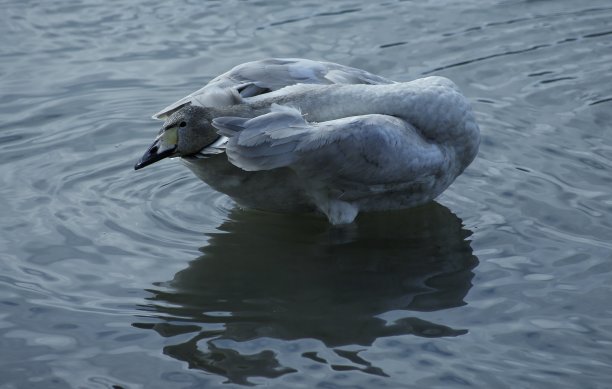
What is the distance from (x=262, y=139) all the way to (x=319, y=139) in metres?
0.34

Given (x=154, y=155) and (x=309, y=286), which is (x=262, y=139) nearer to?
(x=154, y=155)

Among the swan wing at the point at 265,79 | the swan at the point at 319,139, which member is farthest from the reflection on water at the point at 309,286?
the swan wing at the point at 265,79

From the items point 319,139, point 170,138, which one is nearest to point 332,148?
point 319,139

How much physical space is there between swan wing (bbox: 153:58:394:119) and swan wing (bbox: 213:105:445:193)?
0.43m

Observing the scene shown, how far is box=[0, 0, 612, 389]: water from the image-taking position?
571 centimetres

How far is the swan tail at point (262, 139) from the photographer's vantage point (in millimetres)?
6477

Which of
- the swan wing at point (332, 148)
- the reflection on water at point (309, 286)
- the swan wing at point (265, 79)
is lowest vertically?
the reflection on water at point (309, 286)

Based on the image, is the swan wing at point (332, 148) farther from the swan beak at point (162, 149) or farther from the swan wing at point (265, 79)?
the swan wing at point (265, 79)

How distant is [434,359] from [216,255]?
1.87 meters

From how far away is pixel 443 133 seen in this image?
Answer: 7.13 m

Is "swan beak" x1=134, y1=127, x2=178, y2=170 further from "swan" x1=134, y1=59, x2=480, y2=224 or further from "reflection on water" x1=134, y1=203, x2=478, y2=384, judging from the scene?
"reflection on water" x1=134, y1=203, x2=478, y2=384

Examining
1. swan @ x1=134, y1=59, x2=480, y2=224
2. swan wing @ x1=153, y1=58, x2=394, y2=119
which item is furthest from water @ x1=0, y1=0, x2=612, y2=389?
swan wing @ x1=153, y1=58, x2=394, y2=119

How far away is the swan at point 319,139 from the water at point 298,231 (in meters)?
0.33

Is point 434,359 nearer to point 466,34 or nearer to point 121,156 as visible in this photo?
point 121,156
